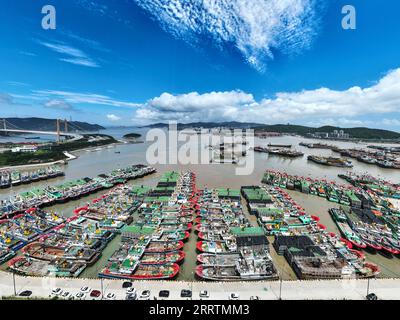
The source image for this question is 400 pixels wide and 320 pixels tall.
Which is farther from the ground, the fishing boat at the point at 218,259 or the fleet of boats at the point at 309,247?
the fleet of boats at the point at 309,247

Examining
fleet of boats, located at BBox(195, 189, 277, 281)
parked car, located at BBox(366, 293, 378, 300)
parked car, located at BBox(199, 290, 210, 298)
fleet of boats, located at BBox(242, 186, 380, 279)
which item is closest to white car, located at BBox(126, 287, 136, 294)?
parked car, located at BBox(199, 290, 210, 298)

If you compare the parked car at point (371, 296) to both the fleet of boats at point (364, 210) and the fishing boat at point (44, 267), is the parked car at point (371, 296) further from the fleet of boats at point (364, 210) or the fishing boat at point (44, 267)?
the fishing boat at point (44, 267)

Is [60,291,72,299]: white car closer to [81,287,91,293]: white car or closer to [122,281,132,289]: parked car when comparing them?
[81,287,91,293]: white car

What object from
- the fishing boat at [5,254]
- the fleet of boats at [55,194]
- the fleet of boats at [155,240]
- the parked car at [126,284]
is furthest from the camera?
the fleet of boats at [55,194]

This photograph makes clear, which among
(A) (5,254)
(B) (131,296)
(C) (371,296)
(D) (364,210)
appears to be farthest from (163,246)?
(D) (364,210)

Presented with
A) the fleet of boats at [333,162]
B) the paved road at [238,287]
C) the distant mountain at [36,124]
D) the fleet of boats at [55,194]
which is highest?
the distant mountain at [36,124]

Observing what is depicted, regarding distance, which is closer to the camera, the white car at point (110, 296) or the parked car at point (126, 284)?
the white car at point (110, 296)

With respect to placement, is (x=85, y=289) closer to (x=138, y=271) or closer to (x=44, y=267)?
(x=138, y=271)

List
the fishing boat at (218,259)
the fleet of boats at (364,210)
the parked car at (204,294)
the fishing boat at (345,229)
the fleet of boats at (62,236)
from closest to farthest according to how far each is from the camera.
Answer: the parked car at (204,294)
the fleet of boats at (62,236)
the fishing boat at (218,259)
the fishing boat at (345,229)
the fleet of boats at (364,210)

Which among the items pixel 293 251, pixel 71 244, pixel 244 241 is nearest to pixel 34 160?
pixel 71 244

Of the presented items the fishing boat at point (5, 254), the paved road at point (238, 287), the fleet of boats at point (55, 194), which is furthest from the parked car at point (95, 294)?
the fleet of boats at point (55, 194)
